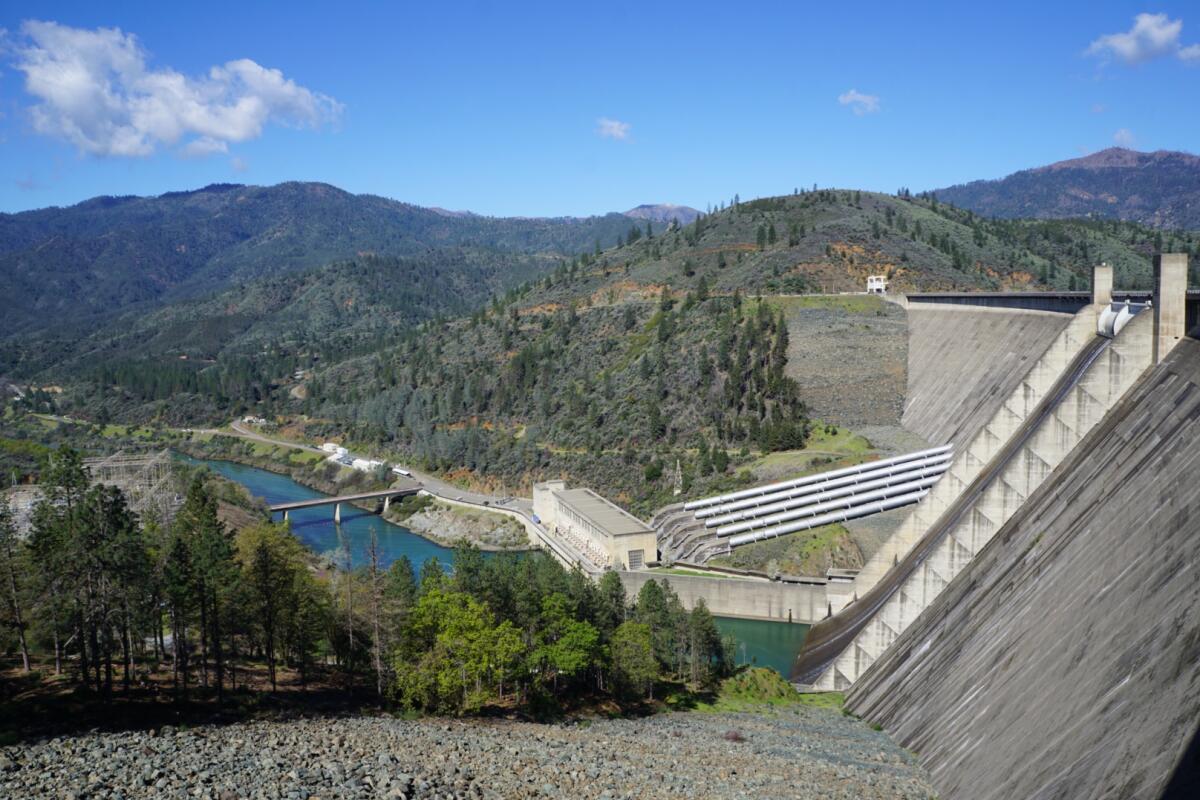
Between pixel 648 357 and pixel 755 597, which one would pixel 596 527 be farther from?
pixel 648 357

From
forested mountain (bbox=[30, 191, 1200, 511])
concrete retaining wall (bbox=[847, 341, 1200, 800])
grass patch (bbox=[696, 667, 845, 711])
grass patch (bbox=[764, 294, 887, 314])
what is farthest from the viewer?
grass patch (bbox=[764, 294, 887, 314])

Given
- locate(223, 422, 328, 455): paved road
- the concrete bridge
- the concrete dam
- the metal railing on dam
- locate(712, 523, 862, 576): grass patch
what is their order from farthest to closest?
locate(223, 422, 328, 455): paved road < the concrete bridge < locate(712, 523, 862, 576): grass patch < the metal railing on dam < the concrete dam

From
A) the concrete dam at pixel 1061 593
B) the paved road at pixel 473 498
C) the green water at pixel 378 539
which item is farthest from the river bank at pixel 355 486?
the concrete dam at pixel 1061 593

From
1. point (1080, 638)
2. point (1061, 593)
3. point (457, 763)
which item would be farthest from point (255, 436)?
point (1080, 638)

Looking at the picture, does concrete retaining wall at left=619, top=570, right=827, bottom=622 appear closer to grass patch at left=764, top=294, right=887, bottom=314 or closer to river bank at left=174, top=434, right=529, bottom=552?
river bank at left=174, top=434, right=529, bottom=552

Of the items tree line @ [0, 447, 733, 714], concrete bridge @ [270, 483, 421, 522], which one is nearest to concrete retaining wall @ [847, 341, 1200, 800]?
tree line @ [0, 447, 733, 714]
